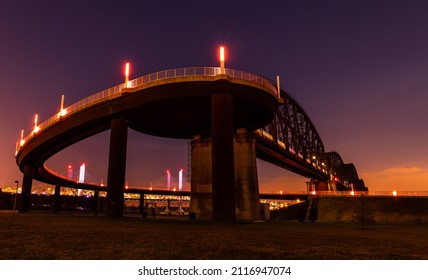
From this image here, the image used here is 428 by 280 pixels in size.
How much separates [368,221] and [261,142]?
27966mm

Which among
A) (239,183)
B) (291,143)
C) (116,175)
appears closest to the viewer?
(116,175)

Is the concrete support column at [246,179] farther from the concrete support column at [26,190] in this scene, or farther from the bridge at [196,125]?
the concrete support column at [26,190]

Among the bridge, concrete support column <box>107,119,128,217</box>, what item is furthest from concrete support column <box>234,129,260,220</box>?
concrete support column <box>107,119,128,217</box>

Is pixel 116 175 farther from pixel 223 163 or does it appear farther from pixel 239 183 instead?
pixel 239 183

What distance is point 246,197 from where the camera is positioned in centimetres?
5772

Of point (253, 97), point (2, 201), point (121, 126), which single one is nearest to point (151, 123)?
point (121, 126)

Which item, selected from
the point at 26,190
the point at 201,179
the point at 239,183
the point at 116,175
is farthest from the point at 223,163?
the point at 26,190

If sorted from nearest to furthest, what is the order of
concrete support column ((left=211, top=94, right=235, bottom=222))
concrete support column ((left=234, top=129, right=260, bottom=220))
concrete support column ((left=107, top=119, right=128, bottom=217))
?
concrete support column ((left=211, top=94, right=235, bottom=222))
concrete support column ((left=107, top=119, right=128, bottom=217))
concrete support column ((left=234, top=129, right=260, bottom=220))

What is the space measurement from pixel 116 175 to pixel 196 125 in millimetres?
19050

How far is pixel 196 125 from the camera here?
59.3 m

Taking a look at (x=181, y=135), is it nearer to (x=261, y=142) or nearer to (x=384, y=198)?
(x=261, y=142)

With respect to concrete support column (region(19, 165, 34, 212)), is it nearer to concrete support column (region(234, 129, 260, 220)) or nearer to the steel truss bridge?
the steel truss bridge

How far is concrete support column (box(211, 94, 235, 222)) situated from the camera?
3606 cm

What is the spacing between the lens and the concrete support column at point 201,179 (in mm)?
58875
